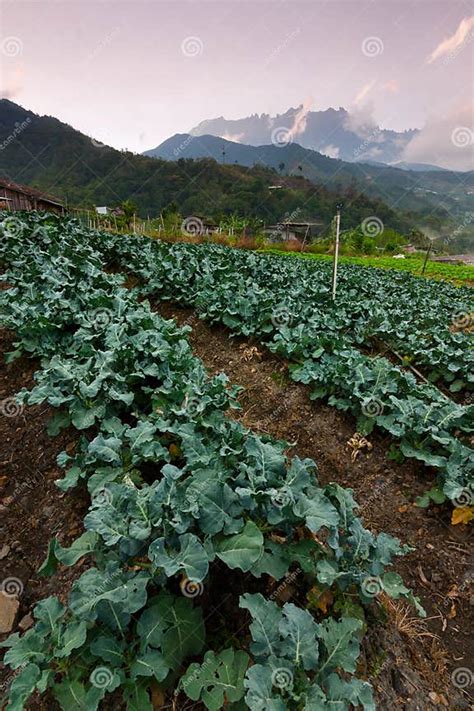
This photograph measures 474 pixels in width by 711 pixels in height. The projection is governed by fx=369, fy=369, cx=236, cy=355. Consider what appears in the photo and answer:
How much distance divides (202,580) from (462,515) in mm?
2096

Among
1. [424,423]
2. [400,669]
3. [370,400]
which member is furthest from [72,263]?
[400,669]

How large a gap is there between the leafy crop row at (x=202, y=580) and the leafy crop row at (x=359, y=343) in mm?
1311

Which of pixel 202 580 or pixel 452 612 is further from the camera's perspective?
pixel 452 612

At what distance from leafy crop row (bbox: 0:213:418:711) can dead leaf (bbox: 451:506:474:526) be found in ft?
3.34

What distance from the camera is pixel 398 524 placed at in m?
2.71

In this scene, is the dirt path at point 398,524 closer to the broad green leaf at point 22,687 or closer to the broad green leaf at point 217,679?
the broad green leaf at point 217,679

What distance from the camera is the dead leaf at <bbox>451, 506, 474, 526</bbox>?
2.53m

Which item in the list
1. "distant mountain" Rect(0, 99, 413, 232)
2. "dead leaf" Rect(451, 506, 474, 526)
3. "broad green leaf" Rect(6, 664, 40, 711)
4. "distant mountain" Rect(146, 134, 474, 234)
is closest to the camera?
"broad green leaf" Rect(6, 664, 40, 711)

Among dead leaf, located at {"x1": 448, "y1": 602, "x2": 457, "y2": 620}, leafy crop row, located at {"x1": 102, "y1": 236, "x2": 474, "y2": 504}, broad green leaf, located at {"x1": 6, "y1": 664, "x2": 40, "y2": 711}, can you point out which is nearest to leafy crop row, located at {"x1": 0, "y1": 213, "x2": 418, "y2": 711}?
broad green leaf, located at {"x1": 6, "y1": 664, "x2": 40, "y2": 711}

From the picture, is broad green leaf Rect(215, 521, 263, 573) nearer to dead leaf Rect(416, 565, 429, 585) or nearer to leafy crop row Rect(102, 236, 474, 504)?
dead leaf Rect(416, 565, 429, 585)

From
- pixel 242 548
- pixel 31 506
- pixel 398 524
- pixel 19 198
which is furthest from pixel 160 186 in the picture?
pixel 242 548

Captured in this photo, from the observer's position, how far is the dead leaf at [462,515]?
2531 millimetres

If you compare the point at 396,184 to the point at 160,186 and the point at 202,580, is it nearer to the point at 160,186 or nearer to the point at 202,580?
the point at 160,186

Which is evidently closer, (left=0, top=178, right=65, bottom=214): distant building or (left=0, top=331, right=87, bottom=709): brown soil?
(left=0, top=331, right=87, bottom=709): brown soil
